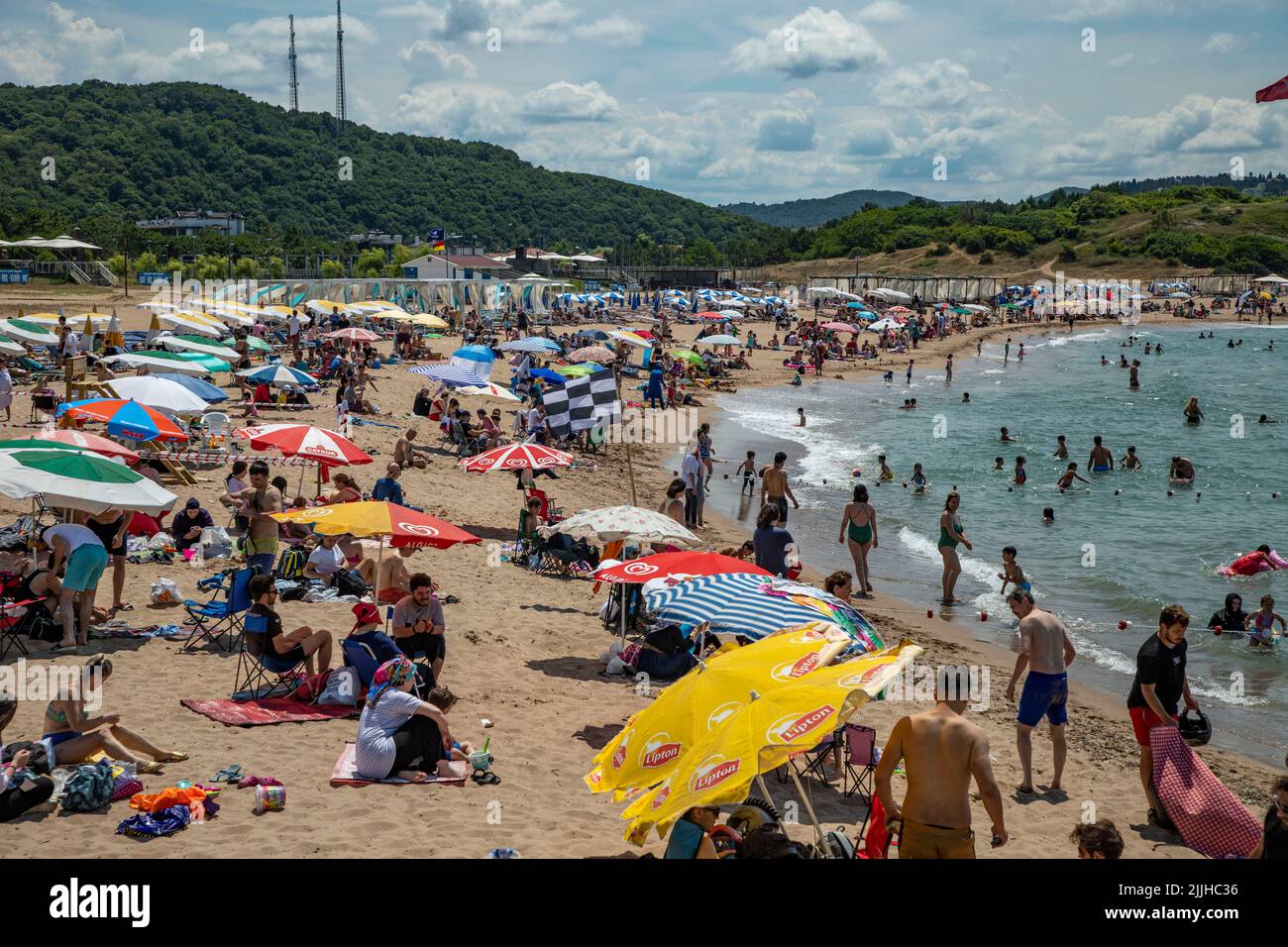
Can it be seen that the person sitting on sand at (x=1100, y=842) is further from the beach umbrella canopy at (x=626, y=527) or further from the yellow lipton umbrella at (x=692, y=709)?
the beach umbrella canopy at (x=626, y=527)

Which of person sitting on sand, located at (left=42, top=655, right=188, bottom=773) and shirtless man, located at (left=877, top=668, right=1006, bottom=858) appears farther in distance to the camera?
person sitting on sand, located at (left=42, top=655, right=188, bottom=773)

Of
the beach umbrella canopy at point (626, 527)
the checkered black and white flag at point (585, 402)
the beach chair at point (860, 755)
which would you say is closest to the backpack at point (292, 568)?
the beach umbrella canopy at point (626, 527)

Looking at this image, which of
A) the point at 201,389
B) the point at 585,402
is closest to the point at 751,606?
the point at 585,402

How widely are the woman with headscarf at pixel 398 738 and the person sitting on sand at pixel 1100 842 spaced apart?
390 cm

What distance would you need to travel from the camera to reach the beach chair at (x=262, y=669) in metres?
8.16

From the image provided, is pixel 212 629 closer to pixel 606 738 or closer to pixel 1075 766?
pixel 606 738

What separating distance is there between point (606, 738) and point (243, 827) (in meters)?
2.87

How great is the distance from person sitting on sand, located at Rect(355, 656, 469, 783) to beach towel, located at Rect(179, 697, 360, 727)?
0.92m

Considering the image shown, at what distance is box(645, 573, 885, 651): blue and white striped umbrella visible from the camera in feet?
23.8

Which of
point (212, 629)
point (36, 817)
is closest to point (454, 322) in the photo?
point (212, 629)

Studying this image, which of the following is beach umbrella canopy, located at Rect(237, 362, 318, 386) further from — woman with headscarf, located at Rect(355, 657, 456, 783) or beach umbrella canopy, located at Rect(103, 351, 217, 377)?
woman with headscarf, located at Rect(355, 657, 456, 783)

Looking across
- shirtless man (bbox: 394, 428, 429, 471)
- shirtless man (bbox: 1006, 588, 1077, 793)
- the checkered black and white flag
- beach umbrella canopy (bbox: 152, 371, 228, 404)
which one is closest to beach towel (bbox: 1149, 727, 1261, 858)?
shirtless man (bbox: 1006, 588, 1077, 793)

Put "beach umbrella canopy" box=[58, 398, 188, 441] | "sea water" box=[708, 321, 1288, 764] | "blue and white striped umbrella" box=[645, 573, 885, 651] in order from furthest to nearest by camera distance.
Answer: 1. "beach umbrella canopy" box=[58, 398, 188, 441]
2. "sea water" box=[708, 321, 1288, 764]
3. "blue and white striped umbrella" box=[645, 573, 885, 651]
